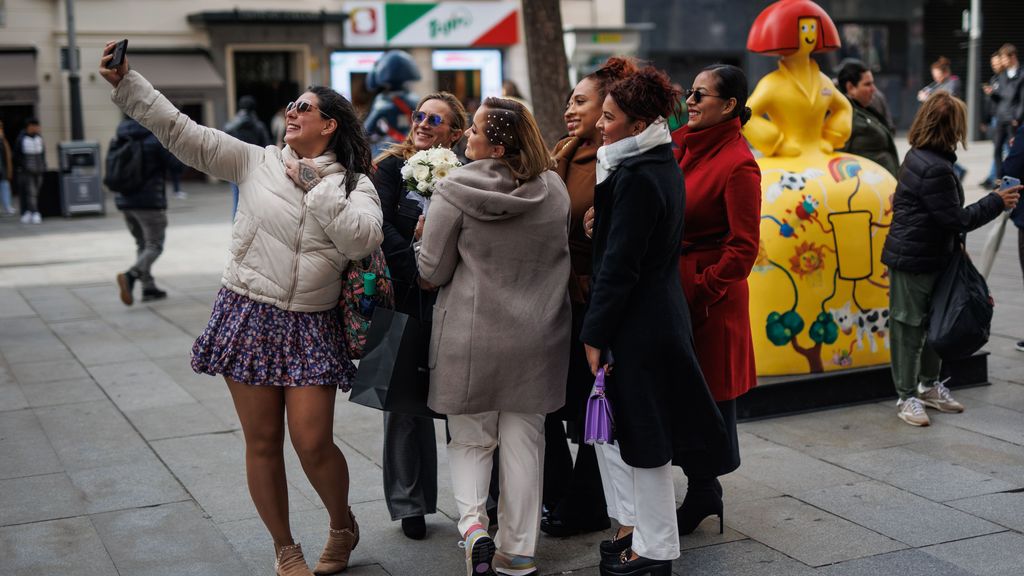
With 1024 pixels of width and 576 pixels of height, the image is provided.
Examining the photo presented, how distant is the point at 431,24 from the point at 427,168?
24346mm

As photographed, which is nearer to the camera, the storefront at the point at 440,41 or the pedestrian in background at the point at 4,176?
the pedestrian in background at the point at 4,176

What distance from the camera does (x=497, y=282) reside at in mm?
3723

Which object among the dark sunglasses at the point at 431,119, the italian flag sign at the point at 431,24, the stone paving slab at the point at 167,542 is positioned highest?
the italian flag sign at the point at 431,24

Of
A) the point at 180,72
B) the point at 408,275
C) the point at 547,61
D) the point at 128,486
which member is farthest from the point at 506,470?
the point at 180,72

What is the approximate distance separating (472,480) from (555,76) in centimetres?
572

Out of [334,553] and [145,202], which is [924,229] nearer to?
[334,553]

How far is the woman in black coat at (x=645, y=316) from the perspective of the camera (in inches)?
140

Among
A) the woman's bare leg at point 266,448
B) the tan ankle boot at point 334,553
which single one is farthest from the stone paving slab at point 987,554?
the woman's bare leg at point 266,448

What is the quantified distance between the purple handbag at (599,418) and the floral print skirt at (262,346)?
0.88 meters

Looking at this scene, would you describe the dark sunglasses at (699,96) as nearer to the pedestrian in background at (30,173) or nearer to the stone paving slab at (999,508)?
the stone paving slab at (999,508)

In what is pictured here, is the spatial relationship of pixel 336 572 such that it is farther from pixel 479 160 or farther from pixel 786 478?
pixel 786 478

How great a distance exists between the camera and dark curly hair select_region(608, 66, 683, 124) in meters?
3.63

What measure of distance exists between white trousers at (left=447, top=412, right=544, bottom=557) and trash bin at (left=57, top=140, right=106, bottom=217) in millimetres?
15621

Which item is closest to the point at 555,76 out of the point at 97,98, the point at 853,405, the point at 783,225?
the point at 783,225
